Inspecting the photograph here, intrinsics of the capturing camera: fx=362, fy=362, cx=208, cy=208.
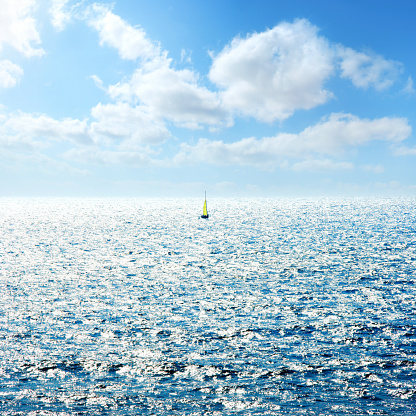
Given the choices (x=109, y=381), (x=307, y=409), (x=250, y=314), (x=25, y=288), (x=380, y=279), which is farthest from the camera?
(x=380, y=279)

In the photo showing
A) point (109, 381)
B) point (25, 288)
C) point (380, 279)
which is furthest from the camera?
point (380, 279)

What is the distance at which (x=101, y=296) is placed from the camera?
51375mm

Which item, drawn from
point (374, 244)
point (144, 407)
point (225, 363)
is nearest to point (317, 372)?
point (225, 363)

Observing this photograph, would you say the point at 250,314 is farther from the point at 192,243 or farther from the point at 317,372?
the point at 192,243

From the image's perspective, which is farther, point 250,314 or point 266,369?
point 250,314

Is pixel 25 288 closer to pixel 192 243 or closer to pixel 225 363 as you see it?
pixel 225 363

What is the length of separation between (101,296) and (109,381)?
2585 centimetres

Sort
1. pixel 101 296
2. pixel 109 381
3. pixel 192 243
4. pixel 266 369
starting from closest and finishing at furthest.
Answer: pixel 109 381, pixel 266 369, pixel 101 296, pixel 192 243

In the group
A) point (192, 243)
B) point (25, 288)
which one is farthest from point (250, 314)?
point (192, 243)

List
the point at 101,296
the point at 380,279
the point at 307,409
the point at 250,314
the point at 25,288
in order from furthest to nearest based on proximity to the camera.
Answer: the point at 380,279, the point at 25,288, the point at 101,296, the point at 250,314, the point at 307,409

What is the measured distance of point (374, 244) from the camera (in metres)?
105

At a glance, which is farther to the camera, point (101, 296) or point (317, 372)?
point (101, 296)

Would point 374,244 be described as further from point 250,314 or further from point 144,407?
point 144,407

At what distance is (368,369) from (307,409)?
8.27 m
